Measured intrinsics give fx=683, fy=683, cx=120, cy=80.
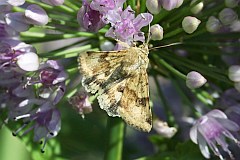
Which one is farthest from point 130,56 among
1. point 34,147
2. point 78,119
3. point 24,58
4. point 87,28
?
point 78,119

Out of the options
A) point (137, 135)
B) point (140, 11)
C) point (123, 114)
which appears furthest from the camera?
point (137, 135)

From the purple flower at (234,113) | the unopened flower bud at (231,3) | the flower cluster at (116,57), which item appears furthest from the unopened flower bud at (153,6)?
the purple flower at (234,113)

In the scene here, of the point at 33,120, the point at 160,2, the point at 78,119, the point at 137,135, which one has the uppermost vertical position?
the point at 160,2

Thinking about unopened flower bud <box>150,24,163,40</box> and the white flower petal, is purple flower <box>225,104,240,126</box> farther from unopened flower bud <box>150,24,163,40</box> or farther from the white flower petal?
unopened flower bud <box>150,24,163,40</box>

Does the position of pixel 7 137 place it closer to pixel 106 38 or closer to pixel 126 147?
pixel 106 38

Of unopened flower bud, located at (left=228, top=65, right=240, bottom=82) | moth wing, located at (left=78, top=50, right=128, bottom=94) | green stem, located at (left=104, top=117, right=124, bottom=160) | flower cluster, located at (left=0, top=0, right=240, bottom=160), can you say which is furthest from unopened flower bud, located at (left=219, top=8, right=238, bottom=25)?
green stem, located at (left=104, top=117, right=124, bottom=160)

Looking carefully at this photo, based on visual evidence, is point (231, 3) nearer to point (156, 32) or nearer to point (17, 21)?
point (156, 32)
